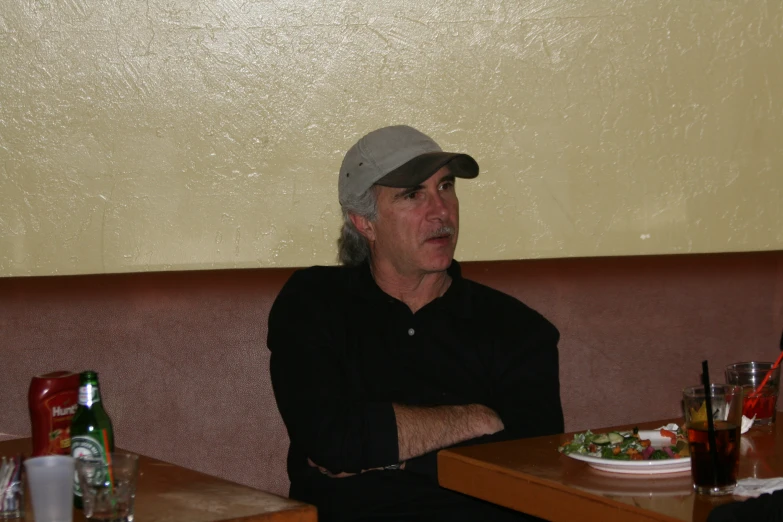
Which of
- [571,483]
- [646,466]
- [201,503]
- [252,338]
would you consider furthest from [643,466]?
[252,338]

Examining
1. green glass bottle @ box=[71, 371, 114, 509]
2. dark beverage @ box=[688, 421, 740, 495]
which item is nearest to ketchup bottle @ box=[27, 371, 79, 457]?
green glass bottle @ box=[71, 371, 114, 509]

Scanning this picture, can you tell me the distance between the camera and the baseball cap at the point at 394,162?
6.86 ft

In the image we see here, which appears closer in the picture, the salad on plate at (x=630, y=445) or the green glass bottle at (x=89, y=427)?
the green glass bottle at (x=89, y=427)

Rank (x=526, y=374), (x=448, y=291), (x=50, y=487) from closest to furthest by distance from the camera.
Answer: (x=50, y=487) → (x=526, y=374) → (x=448, y=291)

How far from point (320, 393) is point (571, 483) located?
2.20 feet

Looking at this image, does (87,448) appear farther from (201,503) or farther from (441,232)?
(441,232)

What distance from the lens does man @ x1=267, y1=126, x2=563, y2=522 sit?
6.12ft

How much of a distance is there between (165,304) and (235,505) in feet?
3.16

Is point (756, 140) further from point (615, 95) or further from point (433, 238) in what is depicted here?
point (433, 238)

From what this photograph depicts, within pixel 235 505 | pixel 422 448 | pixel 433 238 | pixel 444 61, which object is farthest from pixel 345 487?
pixel 444 61

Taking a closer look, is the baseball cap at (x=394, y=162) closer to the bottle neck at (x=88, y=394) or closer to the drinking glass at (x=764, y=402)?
the drinking glass at (x=764, y=402)

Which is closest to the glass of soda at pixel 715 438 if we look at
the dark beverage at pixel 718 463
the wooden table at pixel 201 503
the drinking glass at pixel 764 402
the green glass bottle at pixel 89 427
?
the dark beverage at pixel 718 463

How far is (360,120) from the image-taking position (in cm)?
247

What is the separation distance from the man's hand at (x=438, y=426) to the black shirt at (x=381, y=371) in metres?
0.02
